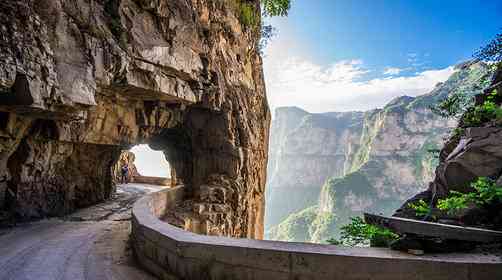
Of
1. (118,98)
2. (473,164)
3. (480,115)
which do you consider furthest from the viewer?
(118,98)

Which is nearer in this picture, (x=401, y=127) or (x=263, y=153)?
(x=263, y=153)

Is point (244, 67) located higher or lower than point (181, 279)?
higher

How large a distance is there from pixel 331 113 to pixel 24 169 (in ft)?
440

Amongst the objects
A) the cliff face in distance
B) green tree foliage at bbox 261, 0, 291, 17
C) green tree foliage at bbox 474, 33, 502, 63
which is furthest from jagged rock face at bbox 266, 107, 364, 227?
green tree foliage at bbox 474, 33, 502, 63

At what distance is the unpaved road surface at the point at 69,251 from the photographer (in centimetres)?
423

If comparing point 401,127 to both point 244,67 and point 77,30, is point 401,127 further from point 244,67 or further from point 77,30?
point 77,30

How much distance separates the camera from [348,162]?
9744cm

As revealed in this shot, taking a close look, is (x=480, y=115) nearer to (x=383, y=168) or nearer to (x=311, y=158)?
(x=383, y=168)


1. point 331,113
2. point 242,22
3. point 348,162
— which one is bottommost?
point 348,162

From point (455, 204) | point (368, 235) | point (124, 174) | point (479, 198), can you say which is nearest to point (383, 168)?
point (124, 174)

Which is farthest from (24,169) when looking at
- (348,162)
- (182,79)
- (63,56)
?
(348,162)

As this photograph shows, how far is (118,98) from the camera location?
988cm

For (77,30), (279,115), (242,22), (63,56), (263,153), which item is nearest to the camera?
(63,56)

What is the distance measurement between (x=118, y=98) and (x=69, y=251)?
6.03 meters
